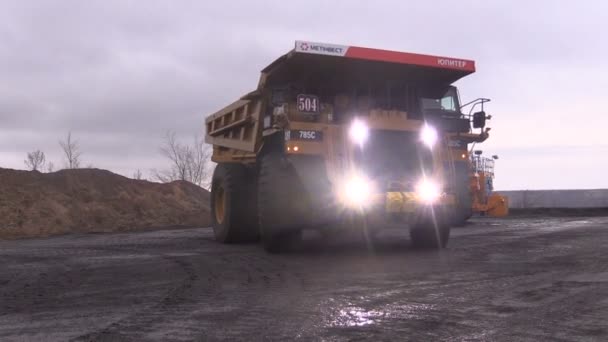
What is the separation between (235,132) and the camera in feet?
38.7

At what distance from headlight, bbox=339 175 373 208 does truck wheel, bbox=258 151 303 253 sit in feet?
2.31

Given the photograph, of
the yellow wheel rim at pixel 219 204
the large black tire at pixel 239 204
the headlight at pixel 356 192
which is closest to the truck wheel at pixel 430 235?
the headlight at pixel 356 192

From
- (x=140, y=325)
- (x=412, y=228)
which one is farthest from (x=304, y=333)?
(x=412, y=228)

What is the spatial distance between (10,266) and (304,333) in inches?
253

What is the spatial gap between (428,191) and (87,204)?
1808cm

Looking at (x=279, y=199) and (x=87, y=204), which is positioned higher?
(x=87, y=204)

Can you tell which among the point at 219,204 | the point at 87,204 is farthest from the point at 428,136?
the point at 87,204

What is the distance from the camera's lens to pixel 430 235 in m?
9.75

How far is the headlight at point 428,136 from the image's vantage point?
31.3 ft

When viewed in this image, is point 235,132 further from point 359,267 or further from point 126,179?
point 126,179

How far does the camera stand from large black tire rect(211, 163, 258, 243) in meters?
11.7

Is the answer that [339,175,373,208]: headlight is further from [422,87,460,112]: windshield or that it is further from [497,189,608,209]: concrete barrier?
[497,189,608,209]: concrete barrier

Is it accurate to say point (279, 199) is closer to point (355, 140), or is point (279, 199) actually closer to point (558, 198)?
point (355, 140)

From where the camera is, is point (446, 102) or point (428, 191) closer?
point (428, 191)
